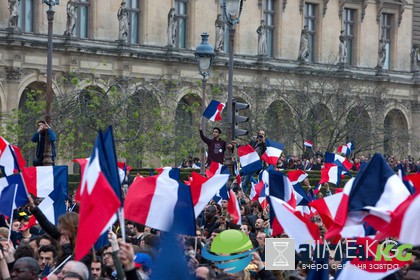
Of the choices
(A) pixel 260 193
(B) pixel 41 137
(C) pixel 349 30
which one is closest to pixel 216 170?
(A) pixel 260 193

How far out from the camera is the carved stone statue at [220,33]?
185 feet

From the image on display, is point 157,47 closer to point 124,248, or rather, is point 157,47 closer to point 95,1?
point 95,1

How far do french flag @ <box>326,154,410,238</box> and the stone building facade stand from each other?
36.2 metres

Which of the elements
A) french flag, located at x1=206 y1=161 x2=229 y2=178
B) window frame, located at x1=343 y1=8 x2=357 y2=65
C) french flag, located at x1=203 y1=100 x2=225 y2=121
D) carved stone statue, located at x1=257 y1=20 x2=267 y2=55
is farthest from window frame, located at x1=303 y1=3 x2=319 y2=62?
french flag, located at x1=206 y1=161 x2=229 y2=178

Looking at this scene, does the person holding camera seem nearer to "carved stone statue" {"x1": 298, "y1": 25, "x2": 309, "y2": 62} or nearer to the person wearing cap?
the person wearing cap

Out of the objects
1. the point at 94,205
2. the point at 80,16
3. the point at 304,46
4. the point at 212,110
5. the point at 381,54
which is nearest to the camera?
the point at 94,205

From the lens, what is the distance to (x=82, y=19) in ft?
172

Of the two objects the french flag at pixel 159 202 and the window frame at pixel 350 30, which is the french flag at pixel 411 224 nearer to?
the french flag at pixel 159 202

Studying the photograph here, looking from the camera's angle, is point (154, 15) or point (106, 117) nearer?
point (106, 117)

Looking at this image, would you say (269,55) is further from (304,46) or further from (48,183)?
(48,183)

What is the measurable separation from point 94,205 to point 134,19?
45.7 metres

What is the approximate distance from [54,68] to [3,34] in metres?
2.24

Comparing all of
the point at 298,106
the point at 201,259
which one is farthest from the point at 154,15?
the point at 201,259

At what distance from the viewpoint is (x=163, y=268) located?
812 cm
